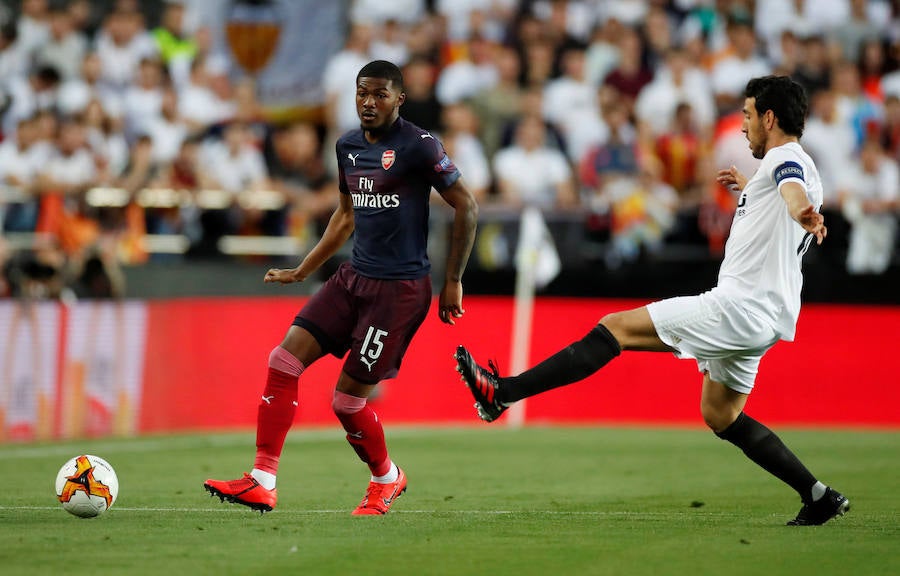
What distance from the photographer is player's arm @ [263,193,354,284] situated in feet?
29.6

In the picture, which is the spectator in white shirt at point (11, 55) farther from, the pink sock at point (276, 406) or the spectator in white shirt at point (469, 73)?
the pink sock at point (276, 406)

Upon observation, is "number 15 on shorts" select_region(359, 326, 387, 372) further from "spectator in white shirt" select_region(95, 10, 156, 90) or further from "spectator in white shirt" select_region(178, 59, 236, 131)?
"spectator in white shirt" select_region(95, 10, 156, 90)

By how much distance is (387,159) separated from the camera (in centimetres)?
861

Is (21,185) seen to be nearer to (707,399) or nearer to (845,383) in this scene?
(845,383)

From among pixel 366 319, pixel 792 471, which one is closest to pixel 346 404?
pixel 366 319

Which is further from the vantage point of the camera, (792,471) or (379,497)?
(379,497)

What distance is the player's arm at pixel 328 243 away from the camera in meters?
9.02

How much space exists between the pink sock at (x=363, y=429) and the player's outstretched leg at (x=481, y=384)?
1.02 m

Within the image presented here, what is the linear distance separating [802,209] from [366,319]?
2.54m

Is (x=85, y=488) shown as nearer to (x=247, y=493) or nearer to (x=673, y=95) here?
(x=247, y=493)

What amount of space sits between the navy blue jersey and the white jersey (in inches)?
65.4

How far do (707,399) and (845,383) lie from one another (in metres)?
8.86

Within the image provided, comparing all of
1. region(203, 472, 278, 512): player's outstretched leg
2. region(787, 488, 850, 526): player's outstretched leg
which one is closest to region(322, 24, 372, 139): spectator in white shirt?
region(203, 472, 278, 512): player's outstretched leg

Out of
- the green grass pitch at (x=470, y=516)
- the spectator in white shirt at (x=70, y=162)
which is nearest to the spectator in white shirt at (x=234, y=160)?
the spectator in white shirt at (x=70, y=162)
